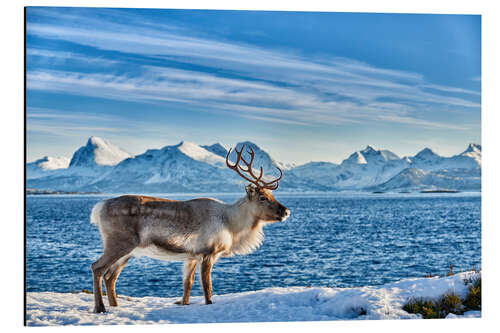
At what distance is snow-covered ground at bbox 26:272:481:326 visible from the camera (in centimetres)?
586

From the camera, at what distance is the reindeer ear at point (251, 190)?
249 inches

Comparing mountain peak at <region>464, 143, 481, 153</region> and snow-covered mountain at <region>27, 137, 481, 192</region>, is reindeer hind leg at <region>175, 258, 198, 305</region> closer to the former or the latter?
snow-covered mountain at <region>27, 137, 481, 192</region>

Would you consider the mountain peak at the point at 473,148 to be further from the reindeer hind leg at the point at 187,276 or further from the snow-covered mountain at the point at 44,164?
the snow-covered mountain at the point at 44,164

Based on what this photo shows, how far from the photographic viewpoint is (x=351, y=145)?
11.0 metres

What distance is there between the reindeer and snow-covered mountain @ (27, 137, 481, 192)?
1095 mm

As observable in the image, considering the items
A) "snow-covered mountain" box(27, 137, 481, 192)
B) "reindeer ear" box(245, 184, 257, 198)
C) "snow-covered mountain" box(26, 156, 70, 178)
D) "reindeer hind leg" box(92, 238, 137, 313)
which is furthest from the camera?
"snow-covered mountain" box(27, 137, 481, 192)

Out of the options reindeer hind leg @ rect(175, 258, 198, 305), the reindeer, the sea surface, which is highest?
the reindeer

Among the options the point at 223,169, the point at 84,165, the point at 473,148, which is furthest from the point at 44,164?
the point at 223,169

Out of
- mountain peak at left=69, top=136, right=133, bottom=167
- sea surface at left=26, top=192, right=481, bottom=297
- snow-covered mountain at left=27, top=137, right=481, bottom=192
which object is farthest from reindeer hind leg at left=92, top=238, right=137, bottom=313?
mountain peak at left=69, top=136, right=133, bottom=167

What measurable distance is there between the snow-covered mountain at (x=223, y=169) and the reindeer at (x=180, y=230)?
3.59 feet

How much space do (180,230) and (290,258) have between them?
9447 mm

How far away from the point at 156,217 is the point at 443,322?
3265mm
